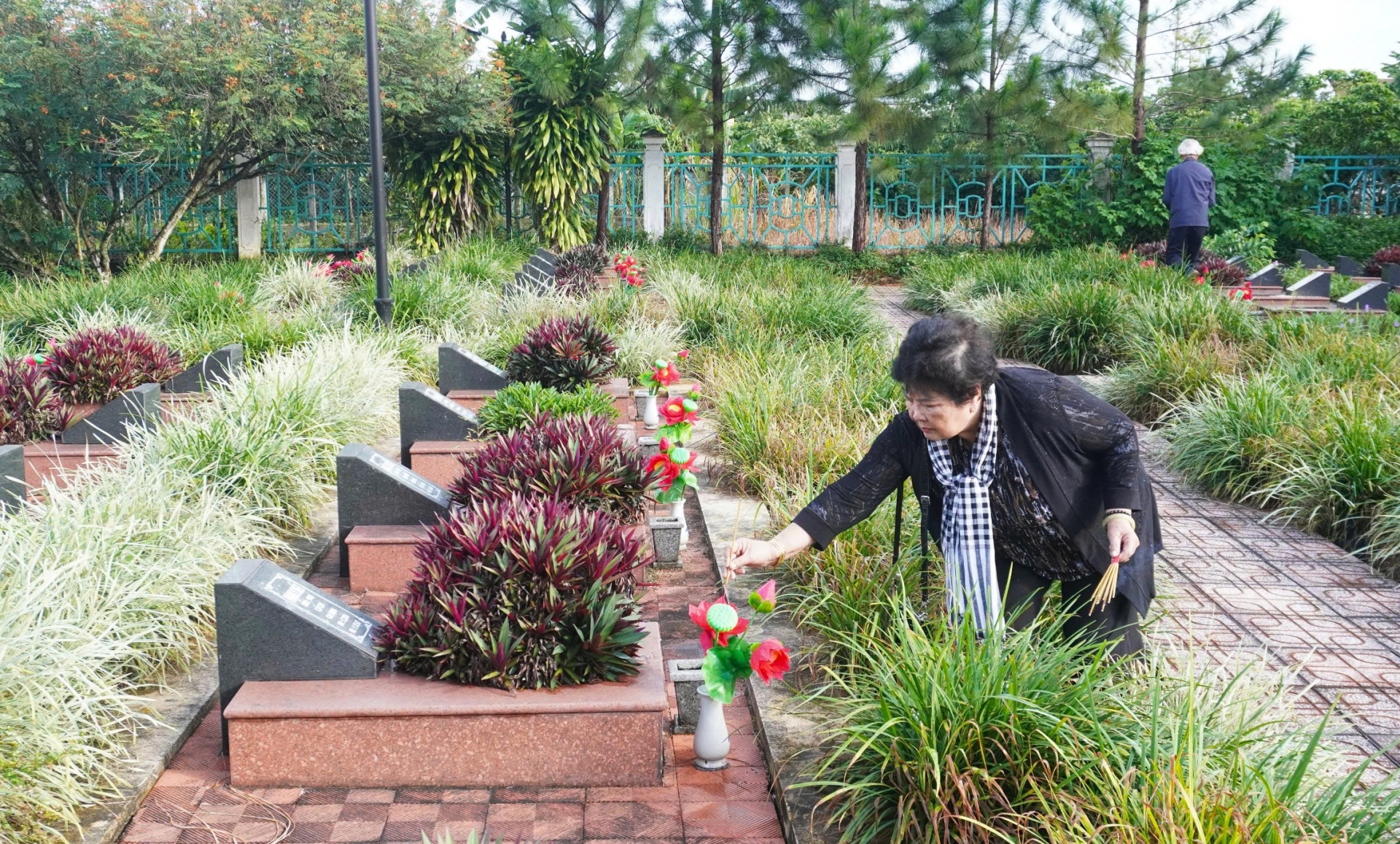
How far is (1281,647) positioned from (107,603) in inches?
156

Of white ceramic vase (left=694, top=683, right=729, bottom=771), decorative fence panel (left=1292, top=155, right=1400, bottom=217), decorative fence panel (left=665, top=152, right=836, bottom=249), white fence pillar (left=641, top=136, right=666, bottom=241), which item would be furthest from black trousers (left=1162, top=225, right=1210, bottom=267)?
white ceramic vase (left=694, top=683, right=729, bottom=771)

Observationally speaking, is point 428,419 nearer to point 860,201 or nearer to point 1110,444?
point 1110,444

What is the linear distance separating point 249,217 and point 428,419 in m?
15.0

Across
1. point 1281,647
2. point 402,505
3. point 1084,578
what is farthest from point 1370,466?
point 402,505

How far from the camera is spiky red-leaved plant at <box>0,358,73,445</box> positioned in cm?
657

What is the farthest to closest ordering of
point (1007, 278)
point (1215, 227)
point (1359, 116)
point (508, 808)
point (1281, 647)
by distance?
point (1359, 116) < point (1215, 227) < point (1007, 278) < point (1281, 647) < point (508, 808)

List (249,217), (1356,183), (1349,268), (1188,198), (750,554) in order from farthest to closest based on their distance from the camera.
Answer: (1356,183) < (249,217) < (1349,268) < (1188,198) < (750,554)

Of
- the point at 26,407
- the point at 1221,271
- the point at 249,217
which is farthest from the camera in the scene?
the point at 249,217

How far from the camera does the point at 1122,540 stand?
3.22m

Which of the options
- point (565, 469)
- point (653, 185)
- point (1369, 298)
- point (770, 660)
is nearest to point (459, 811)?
point (770, 660)

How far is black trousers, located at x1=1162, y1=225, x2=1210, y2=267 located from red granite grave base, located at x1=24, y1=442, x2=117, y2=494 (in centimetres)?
1189

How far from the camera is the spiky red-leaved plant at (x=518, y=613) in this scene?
11.5 ft

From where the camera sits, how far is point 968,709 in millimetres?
2857

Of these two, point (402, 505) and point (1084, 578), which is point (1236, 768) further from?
point (402, 505)
